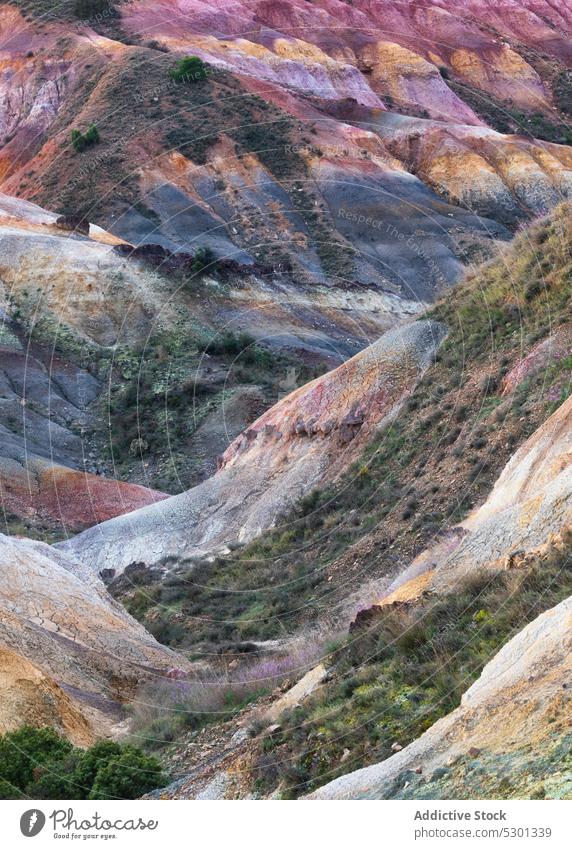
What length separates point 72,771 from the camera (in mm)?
15023

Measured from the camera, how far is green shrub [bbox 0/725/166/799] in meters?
14.5

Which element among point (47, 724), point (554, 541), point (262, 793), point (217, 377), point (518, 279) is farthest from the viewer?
point (217, 377)

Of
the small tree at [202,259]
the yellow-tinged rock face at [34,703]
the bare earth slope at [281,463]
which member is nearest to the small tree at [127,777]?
the yellow-tinged rock face at [34,703]

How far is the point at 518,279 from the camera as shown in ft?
86.4

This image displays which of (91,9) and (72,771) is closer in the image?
(72,771)

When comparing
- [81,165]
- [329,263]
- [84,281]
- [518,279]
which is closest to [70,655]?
[518,279]

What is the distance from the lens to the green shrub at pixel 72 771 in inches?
573

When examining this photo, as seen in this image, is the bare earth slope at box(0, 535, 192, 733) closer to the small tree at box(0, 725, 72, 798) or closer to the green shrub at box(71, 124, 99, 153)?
the small tree at box(0, 725, 72, 798)

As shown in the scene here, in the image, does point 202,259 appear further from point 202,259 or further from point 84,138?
point 84,138

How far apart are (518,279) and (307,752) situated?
597 inches

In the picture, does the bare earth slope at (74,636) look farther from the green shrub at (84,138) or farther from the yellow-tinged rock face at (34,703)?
the green shrub at (84,138)


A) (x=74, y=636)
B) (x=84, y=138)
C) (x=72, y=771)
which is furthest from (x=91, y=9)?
(x=72, y=771)

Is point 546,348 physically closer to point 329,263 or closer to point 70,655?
point 70,655

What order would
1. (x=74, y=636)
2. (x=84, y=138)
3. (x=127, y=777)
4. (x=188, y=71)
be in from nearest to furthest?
(x=127, y=777) → (x=74, y=636) → (x=84, y=138) → (x=188, y=71)
